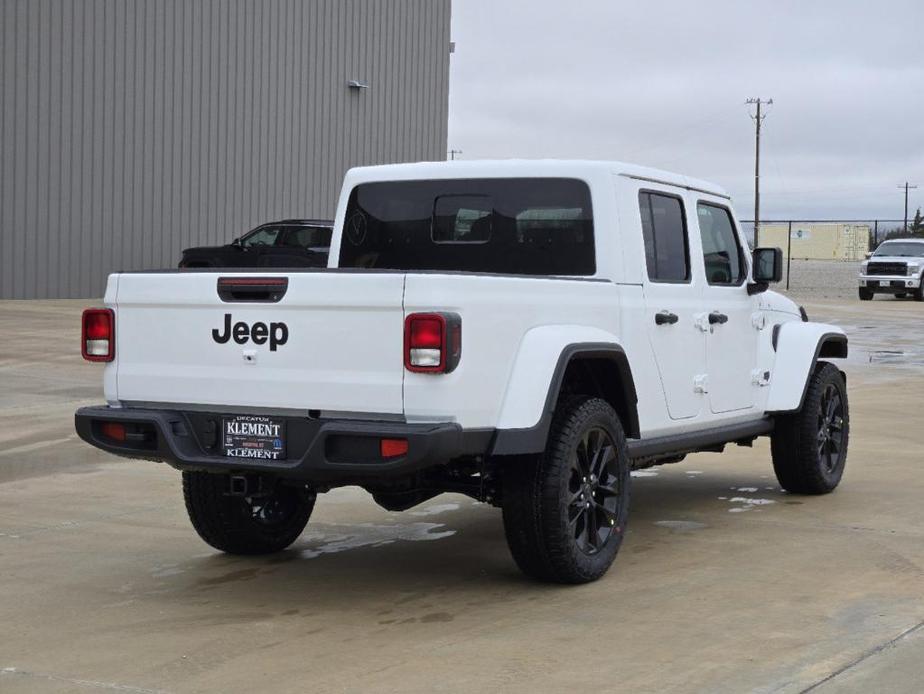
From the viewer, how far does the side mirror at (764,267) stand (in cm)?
849

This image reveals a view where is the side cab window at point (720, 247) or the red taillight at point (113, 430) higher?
the side cab window at point (720, 247)

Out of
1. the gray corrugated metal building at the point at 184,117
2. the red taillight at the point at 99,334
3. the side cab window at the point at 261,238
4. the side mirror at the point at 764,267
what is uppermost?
the gray corrugated metal building at the point at 184,117

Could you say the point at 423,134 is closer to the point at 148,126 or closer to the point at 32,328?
the point at 148,126

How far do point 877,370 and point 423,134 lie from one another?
864 inches

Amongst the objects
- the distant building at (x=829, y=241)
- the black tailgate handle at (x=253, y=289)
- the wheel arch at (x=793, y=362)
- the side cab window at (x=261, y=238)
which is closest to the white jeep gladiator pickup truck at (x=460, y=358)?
the black tailgate handle at (x=253, y=289)

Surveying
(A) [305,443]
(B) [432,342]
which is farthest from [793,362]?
(A) [305,443]

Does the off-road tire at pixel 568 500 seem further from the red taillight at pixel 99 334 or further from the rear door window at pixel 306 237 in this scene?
the rear door window at pixel 306 237

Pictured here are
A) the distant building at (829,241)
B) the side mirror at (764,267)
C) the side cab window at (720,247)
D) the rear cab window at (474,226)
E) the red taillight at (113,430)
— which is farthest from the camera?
the distant building at (829,241)

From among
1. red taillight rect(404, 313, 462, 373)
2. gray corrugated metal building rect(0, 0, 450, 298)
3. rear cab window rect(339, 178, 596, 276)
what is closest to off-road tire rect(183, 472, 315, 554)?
rear cab window rect(339, 178, 596, 276)

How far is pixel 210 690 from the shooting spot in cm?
496

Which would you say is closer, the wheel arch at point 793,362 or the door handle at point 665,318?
the door handle at point 665,318

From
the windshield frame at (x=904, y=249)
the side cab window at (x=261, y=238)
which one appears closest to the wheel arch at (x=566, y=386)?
the side cab window at (x=261, y=238)

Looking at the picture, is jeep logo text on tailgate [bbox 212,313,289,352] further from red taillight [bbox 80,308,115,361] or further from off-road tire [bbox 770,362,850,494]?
off-road tire [bbox 770,362,850,494]

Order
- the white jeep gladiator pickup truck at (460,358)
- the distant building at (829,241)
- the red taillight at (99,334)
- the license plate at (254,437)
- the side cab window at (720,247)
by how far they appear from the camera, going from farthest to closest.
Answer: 1. the distant building at (829,241)
2. the side cab window at (720,247)
3. the red taillight at (99,334)
4. the license plate at (254,437)
5. the white jeep gladiator pickup truck at (460,358)
